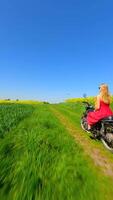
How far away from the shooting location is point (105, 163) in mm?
6000

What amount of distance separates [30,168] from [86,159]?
2.35 m

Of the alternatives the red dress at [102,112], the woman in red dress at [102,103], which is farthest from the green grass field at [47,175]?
the woman in red dress at [102,103]

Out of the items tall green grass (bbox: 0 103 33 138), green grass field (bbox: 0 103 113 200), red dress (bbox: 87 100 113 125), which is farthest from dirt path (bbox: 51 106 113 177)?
tall green grass (bbox: 0 103 33 138)

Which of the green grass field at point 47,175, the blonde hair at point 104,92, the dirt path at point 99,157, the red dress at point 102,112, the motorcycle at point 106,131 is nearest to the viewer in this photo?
the green grass field at point 47,175

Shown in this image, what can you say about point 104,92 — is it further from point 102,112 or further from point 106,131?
point 106,131

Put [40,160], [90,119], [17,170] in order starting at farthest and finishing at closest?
[90,119] → [40,160] → [17,170]

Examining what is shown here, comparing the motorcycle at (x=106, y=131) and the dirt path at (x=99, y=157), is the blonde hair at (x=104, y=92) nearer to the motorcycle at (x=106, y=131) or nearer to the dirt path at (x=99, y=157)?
the motorcycle at (x=106, y=131)

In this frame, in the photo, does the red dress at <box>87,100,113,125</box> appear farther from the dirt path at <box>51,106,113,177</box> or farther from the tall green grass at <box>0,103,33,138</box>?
the tall green grass at <box>0,103,33,138</box>

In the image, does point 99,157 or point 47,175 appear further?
point 99,157

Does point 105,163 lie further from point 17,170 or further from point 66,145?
point 17,170

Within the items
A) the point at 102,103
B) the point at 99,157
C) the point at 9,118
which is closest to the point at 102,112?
the point at 102,103

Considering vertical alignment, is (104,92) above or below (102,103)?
above

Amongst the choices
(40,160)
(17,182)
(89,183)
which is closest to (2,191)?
(17,182)

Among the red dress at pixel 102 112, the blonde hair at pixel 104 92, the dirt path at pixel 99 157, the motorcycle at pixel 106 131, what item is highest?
the blonde hair at pixel 104 92
